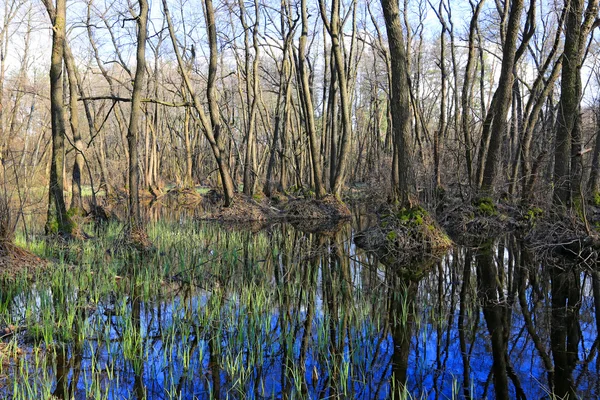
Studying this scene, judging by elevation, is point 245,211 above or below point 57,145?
below

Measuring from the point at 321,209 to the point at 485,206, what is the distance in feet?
17.8

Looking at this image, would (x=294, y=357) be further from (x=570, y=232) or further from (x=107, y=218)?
(x=107, y=218)

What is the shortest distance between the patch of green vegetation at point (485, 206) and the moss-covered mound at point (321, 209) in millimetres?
4672

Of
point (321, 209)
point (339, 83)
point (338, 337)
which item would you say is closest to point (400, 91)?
point (339, 83)

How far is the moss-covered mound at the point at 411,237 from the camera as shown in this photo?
873cm

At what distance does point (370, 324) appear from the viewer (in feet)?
14.9

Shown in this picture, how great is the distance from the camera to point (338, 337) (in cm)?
433

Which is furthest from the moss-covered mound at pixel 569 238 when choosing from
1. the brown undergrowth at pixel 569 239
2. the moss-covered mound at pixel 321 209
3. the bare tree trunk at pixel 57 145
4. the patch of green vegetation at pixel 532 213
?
the bare tree trunk at pixel 57 145

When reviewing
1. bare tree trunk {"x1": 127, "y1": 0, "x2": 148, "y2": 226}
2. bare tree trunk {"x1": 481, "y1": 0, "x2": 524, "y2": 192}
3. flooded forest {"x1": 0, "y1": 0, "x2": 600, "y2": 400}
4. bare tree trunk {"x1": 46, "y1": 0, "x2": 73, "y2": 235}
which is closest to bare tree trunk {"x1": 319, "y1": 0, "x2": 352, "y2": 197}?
flooded forest {"x1": 0, "y1": 0, "x2": 600, "y2": 400}

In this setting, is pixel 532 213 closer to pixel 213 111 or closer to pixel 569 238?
pixel 569 238

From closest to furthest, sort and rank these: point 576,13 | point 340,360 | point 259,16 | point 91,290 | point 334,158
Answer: point 340,360, point 91,290, point 576,13, point 334,158, point 259,16

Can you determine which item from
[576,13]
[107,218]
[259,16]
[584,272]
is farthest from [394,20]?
[259,16]

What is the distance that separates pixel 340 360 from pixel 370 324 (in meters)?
0.80

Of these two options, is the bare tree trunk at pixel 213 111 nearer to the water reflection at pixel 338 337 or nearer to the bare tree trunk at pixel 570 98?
the water reflection at pixel 338 337
